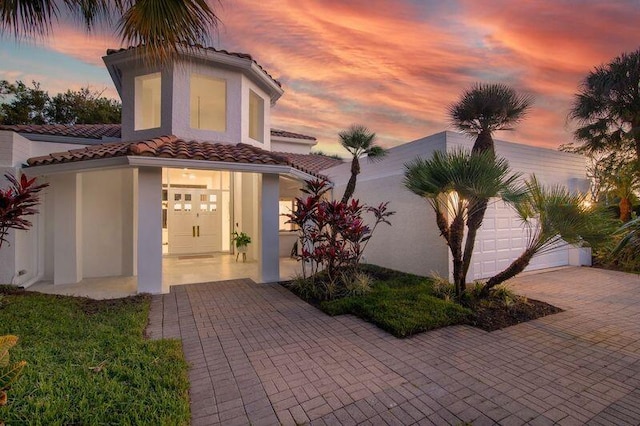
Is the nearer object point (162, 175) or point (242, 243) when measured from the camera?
point (162, 175)

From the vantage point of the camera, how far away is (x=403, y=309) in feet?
21.9

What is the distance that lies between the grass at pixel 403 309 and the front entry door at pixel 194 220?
10115mm

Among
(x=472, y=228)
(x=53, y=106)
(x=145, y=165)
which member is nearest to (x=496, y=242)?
(x=472, y=228)

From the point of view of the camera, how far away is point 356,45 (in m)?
10.2

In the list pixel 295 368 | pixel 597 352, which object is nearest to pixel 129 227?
pixel 295 368

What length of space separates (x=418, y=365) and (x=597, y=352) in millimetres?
3154

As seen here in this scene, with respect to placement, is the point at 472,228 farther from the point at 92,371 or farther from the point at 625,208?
the point at 625,208

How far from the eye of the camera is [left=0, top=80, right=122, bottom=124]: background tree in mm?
22984

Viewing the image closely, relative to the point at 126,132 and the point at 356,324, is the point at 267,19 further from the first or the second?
the point at 126,132

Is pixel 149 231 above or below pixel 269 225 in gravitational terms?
below

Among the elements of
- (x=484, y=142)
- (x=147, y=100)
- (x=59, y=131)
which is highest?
(x=147, y=100)

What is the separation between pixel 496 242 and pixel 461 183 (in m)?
4.94

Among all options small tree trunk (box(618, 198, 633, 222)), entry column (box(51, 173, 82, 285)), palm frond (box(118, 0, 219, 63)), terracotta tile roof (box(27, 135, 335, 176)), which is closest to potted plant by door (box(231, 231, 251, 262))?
terracotta tile roof (box(27, 135, 335, 176))

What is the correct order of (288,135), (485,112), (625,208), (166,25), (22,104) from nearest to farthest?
1. (166,25)
2. (485,112)
3. (625,208)
4. (288,135)
5. (22,104)
